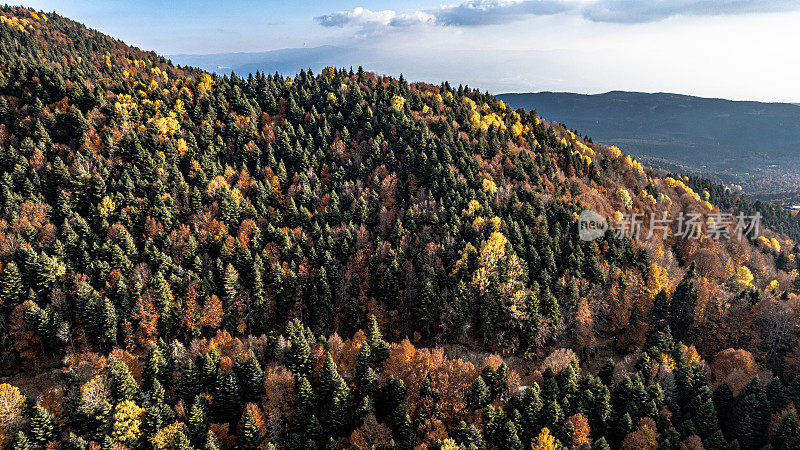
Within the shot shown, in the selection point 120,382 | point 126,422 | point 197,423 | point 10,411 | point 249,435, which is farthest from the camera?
point 120,382

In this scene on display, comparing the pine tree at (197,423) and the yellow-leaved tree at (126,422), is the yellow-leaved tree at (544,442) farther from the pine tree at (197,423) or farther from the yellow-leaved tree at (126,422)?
the yellow-leaved tree at (126,422)

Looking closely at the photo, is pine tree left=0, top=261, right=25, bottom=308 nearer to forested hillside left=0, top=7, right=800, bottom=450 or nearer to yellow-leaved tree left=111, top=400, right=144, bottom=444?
forested hillside left=0, top=7, right=800, bottom=450

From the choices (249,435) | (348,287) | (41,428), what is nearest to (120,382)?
(41,428)

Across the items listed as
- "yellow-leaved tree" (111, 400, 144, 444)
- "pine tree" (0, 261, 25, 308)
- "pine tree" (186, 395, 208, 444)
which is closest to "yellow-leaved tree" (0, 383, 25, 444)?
"yellow-leaved tree" (111, 400, 144, 444)

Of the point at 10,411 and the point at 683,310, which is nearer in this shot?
the point at 10,411

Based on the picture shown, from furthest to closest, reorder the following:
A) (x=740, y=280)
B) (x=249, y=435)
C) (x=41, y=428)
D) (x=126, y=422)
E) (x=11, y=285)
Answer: (x=740, y=280), (x=11, y=285), (x=249, y=435), (x=126, y=422), (x=41, y=428)

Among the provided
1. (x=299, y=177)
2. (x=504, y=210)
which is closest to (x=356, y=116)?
(x=299, y=177)
